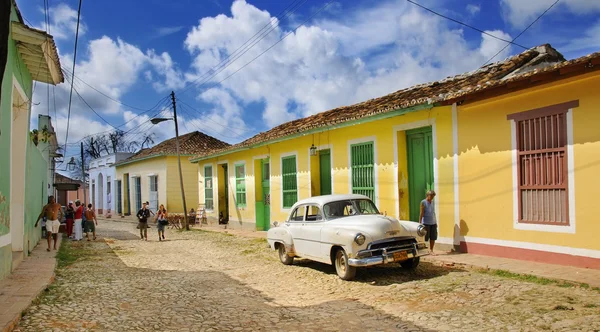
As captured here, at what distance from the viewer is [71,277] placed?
359 inches

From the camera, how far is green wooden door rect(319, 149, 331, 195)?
1452 cm

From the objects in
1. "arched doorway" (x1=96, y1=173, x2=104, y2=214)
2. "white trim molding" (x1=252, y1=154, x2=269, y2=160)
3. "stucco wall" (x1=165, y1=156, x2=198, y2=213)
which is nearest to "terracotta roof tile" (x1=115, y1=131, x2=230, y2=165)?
"stucco wall" (x1=165, y1=156, x2=198, y2=213)

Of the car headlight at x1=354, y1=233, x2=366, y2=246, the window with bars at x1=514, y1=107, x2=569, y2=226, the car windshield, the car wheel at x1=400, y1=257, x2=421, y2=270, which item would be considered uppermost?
the window with bars at x1=514, y1=107, x2=569, y2=226

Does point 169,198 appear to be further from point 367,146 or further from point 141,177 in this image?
point 367,146

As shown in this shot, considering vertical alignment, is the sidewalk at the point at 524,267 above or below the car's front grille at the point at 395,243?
below

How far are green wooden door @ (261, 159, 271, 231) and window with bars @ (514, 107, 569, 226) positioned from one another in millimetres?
10389

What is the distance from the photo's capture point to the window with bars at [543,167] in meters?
7.98

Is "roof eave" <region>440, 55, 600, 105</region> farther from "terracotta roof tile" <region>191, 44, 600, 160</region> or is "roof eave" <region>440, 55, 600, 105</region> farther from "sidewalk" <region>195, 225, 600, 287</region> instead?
"sidewalk" <region>195, 225, 600, 287</region>

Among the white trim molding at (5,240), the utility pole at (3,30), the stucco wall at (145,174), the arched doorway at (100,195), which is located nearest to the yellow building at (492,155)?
the utility pole at (3,30)

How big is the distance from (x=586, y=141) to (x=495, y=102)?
1.85 metres

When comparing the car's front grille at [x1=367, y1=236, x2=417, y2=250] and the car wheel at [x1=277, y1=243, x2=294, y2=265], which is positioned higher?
the car's front grille at [x1=367, y1=236, x2=417, y2=250]

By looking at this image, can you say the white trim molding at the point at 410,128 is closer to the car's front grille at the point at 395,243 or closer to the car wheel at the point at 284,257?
the car's front grille at the point at 395,243

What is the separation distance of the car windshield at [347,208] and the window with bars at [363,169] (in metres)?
3.02

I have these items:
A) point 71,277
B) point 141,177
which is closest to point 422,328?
point 71,277
